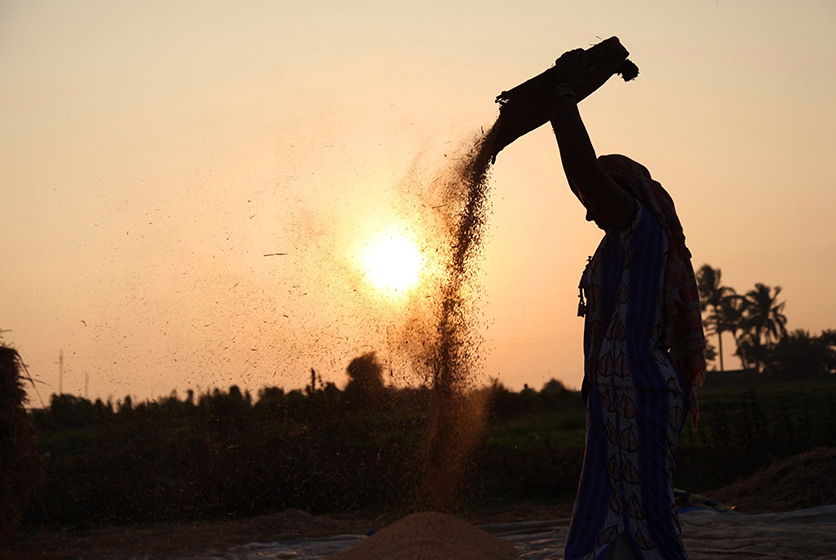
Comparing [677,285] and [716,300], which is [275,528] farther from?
[716,300]

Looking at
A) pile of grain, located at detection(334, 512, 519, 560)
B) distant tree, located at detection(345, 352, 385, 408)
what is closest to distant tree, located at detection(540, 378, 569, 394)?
distant tree, located at detection(345, 352, 385, 408)

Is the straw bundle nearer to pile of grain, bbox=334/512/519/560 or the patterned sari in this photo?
pile of grain, bbox=334/512/519/560

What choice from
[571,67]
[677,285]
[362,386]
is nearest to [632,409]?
[677,285]

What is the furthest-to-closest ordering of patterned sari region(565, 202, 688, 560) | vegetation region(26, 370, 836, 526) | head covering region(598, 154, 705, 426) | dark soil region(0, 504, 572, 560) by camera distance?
vegetation region(26, 370, 836, 526) → dark soil region(0, 504, 572, 560) → head covering region(598, 154, 705, 426) → patterned sari region(565, 202, 688, 560)

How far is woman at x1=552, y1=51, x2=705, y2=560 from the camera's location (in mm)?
2318

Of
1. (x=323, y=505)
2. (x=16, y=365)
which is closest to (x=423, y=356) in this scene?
(x=16, y=365)

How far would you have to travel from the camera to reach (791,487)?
6.93m

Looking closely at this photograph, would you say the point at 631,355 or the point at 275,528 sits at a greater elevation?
the point at 631,355

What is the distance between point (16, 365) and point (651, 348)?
536cm

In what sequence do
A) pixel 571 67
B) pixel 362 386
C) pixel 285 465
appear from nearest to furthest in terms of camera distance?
1. pixel 571 67
2. pixel 285 465
3. pixel 362 386

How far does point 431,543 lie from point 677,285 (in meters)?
2.80

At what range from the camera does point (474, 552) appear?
469cm

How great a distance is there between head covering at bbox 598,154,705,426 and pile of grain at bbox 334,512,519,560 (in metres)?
2.38

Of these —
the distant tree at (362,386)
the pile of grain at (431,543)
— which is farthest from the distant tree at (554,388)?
the pile of grain at (431,543)
